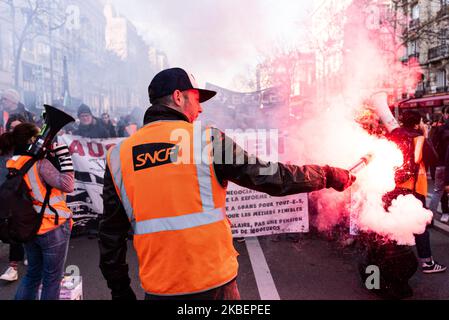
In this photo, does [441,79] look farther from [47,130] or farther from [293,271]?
[47,130]

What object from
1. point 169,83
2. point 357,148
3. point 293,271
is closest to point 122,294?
point 169,83

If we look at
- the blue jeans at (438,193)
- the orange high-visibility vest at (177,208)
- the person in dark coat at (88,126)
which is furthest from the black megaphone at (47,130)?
the blue jeans at (438,193)

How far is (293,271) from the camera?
434 centimetres

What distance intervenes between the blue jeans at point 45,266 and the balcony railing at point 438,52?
1275 inches

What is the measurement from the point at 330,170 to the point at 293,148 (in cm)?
372

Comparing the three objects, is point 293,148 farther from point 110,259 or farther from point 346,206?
point 110,259

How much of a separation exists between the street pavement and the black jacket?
6.75 ft

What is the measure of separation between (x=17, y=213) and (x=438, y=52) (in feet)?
113

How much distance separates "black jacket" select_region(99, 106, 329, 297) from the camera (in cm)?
173

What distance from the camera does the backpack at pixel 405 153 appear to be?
391 cm

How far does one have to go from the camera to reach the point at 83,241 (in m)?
5.68
